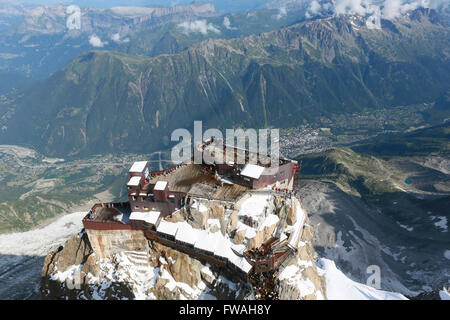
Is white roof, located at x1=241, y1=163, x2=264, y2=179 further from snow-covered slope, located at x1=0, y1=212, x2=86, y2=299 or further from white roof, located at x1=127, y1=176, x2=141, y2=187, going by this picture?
snow-covered slope, located at x1=0, y1=212, x2=86, y2=299

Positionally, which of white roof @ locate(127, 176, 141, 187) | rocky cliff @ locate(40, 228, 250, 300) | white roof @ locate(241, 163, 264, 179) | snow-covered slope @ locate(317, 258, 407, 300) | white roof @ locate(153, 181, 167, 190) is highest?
white roof @ locate(241, 163, 264, 179)

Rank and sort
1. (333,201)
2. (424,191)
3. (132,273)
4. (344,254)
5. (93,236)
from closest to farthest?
(132,273)
(93,236)
(344,254)
(333,201)
(424,191)

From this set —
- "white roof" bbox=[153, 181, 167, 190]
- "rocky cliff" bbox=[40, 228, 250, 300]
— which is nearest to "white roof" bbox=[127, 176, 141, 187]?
"white roof" bbox=[153, 181, 167, 190]

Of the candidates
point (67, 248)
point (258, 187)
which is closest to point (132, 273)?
point (67, 248)

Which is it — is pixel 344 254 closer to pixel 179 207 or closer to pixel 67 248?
pixel 179 207

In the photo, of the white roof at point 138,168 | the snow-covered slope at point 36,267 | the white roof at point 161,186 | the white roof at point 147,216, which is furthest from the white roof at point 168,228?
the white roof at point 138,168

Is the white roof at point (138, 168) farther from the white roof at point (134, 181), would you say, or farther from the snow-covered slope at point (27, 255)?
the snow-covered slope at point (27, 255)
